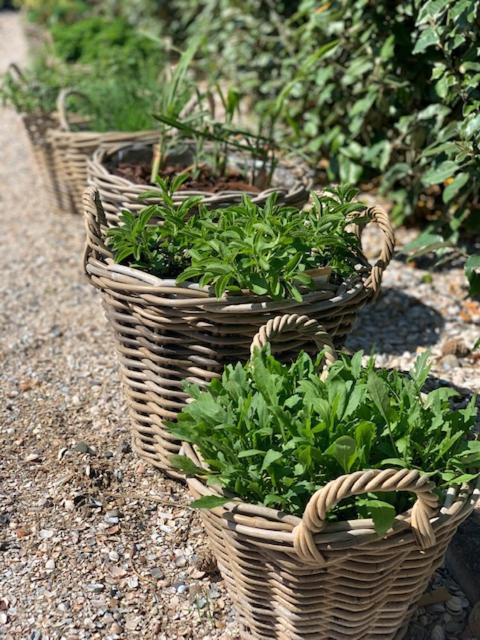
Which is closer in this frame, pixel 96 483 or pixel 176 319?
pixel 176 319

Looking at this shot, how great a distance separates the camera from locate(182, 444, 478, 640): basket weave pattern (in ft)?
4.91

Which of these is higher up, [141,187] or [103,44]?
[141,187]

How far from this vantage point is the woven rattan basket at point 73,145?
3.78 meters

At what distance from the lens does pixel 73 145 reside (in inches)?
156

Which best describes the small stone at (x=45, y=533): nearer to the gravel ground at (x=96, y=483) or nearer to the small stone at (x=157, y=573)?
Answer: the gravel ground at (x=96, y=483)

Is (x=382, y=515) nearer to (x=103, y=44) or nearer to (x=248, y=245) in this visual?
(x=248, y=245)

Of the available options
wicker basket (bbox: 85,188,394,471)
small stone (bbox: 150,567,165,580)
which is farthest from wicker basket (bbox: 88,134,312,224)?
small stone (bbox: 150,567,165,580)

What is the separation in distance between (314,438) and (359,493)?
0.62 ft

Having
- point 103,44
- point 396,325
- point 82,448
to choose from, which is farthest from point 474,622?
point 103,44

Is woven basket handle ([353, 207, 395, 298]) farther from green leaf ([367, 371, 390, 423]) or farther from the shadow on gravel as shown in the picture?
the shadow on gravel

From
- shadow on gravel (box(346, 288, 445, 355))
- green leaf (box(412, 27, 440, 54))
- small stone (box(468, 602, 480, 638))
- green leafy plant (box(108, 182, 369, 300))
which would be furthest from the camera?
shadow on gravel (box(346, 288, 445, 355))

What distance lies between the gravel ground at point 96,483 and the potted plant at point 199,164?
0.63m

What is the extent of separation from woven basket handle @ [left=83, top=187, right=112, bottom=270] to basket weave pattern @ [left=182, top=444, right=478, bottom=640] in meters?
0.68

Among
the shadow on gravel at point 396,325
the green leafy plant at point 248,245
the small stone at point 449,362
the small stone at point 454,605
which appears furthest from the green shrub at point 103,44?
the small stone at point 454,605
